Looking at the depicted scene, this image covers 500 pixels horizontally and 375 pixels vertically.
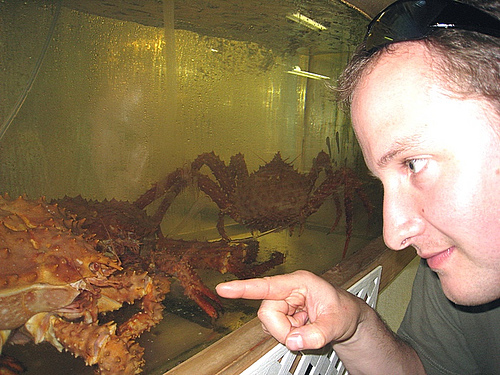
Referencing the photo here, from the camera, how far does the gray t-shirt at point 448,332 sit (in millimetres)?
1062

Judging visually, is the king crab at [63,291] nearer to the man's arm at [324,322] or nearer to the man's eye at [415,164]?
the man's arm at [324,322]

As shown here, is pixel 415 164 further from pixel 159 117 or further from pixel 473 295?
pixel 159 117

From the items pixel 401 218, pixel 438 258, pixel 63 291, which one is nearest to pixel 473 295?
pixel 438 258

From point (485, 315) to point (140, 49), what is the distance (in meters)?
2.12

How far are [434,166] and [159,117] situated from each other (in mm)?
1709

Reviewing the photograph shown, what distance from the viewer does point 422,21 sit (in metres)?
0.69

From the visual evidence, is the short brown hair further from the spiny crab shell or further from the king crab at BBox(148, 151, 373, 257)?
the king crab at BBox(148, 151, 373, 257)

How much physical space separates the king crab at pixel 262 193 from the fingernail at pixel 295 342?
76.3 inches

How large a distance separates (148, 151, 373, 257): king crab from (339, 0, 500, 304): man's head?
1857 mm

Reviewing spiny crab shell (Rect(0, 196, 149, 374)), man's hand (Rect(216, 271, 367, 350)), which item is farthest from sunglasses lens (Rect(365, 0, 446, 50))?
spiny crab shell (Rect(0, 196, 149, 374))

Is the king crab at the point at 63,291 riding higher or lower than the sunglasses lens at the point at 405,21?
lower

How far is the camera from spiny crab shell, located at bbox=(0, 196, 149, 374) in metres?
1.07

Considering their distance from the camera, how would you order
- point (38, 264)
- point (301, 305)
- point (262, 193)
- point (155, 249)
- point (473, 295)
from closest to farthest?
1. point (473, 295)
2. point (301, 305)
3. point (38, 264)
4. point (155, 249)
5. point (262, 193)

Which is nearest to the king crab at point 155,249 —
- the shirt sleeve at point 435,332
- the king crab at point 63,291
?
the king crab at point 63,291
